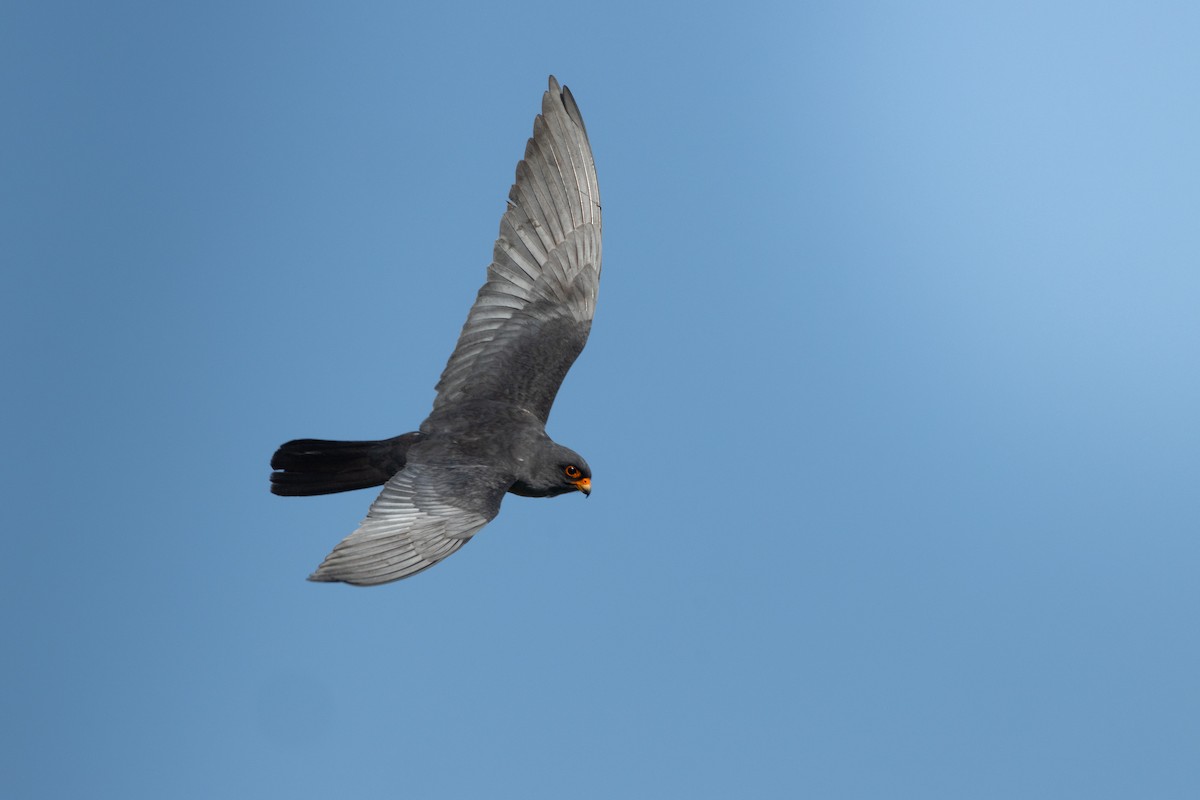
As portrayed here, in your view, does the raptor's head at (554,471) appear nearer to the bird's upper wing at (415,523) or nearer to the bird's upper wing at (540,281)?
the bird's upper wing at (415,523)

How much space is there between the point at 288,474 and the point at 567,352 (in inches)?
102

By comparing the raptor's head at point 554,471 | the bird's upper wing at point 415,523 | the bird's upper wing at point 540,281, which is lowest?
the bird's upper wing at point 415,523

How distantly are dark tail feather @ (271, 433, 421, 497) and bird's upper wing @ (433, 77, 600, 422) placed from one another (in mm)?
813

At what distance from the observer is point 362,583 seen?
888cm

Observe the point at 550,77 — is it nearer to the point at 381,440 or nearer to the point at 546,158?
the point at 546,158

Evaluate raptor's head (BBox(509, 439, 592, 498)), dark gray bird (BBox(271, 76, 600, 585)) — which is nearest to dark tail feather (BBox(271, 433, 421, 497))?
dark gray bird (BBox(271, 76, 600, 585))

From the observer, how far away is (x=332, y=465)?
1100cm

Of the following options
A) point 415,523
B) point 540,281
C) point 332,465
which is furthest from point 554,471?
point 540,281

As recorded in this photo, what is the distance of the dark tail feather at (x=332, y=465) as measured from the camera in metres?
10.9

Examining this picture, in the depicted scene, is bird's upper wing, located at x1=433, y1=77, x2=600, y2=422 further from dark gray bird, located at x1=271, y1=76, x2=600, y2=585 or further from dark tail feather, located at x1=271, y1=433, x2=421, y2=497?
dark tail feather, located at x1=271, y1=433, x2=421, y2=497

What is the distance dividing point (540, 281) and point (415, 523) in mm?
3154

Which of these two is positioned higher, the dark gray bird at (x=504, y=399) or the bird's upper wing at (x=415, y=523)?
the dark gray bird at (x=504, y=399)

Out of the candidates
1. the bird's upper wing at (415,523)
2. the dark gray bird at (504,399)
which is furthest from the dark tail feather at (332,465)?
the bird's upper wing at (415,523)

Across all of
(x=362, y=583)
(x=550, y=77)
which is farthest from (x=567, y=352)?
(x=362, y=583)
